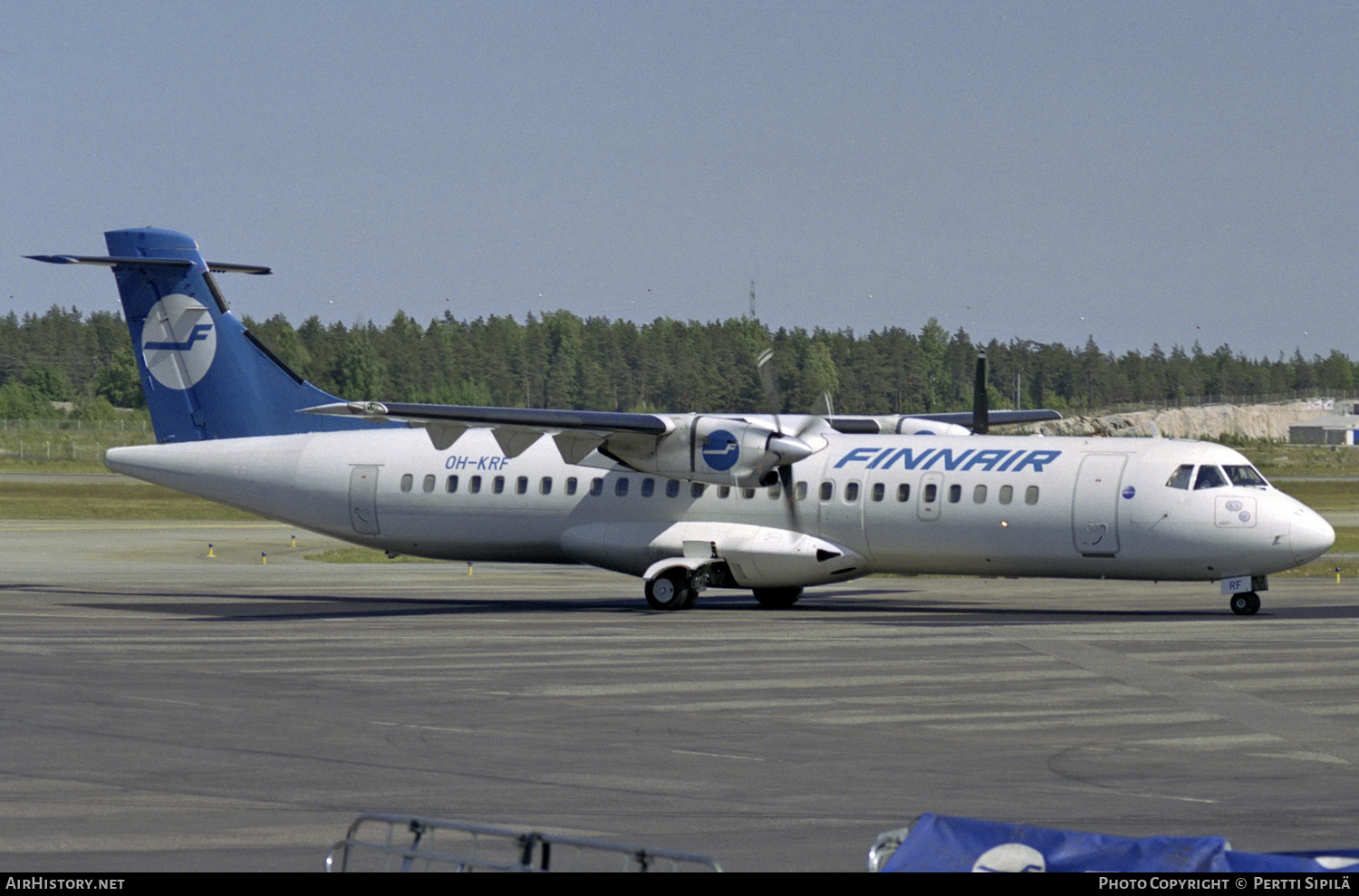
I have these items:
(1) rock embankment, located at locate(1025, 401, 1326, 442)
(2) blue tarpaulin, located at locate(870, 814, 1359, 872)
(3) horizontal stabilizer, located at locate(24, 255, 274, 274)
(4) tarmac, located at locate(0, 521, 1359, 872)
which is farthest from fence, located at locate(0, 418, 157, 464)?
(2) blue tarpaulin, located at locate(870, 814, 1359, 872)

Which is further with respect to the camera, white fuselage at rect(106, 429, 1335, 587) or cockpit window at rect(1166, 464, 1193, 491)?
cockpit window at rect(1166, 464, 1193, 491)

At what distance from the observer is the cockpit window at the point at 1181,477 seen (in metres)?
26.2

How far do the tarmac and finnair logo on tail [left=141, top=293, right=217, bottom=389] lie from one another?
17.7 ft

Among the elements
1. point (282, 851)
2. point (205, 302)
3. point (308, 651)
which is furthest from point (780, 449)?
point (282, 851)

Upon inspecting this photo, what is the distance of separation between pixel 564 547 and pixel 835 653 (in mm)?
9701

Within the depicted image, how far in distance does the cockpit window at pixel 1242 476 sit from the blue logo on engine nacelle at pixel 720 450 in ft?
26.7

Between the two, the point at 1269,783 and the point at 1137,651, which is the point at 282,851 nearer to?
the point at 1269,783

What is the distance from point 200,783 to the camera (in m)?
12.2

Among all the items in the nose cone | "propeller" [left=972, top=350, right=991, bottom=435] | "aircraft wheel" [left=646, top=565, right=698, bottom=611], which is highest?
"propeller" [left=972, top=350, right=991, bottom=435]

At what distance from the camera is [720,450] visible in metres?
28.5

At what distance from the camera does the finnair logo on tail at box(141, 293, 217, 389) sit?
32.7 metres

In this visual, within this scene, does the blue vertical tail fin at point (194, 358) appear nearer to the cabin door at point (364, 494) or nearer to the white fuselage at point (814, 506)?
the white fuselage at point (814, 506)

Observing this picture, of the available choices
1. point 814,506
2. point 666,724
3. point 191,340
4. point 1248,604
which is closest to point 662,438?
point 814,506

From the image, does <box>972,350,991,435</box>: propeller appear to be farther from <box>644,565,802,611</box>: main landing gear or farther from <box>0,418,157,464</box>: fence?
<box>0,418,157,464</box>: fence
